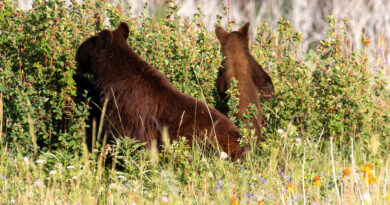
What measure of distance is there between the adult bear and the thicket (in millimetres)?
324

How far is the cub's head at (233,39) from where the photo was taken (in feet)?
19.9

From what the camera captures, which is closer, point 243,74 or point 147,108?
A: point 147,108

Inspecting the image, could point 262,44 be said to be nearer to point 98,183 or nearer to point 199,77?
point 199,77

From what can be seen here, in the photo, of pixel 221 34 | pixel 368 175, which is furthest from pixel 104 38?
pixel 368 175

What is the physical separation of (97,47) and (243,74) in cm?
154

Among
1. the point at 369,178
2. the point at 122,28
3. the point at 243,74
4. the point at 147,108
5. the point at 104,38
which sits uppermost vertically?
the point at 122,28

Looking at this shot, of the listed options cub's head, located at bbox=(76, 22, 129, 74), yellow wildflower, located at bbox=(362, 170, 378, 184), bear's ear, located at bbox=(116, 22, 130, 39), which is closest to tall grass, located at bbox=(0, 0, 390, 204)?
cub's head, located at bbox=(76, 22, 129, 74)

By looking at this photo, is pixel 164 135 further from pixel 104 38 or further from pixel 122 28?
pixel 122 28

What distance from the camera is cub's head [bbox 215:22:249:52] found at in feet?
19.9

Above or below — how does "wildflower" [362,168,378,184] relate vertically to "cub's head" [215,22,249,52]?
below

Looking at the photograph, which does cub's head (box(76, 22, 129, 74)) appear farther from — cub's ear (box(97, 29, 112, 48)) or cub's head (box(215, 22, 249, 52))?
cub's head (box(215, 22, 249, 52))

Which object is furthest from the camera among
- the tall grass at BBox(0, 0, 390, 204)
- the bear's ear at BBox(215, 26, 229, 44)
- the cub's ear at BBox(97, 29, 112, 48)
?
the bear's ear at BBox(215, 26, 229, 44)

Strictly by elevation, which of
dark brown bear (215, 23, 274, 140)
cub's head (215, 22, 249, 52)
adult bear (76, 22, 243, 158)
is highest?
cub's head (215, 22, 249, 52)

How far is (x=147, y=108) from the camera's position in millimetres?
4906
